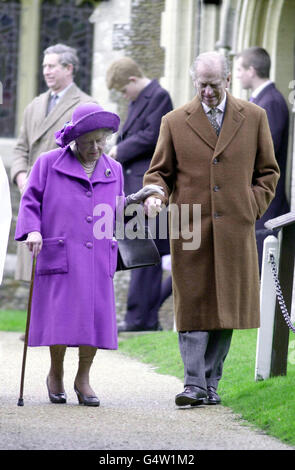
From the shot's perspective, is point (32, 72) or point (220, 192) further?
point (32, 72)

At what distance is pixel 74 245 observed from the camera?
26.6 feet

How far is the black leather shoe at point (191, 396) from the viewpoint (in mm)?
8008

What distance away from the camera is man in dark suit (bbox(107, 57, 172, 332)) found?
39.3 feet

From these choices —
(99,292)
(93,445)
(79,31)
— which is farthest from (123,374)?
(79,31)

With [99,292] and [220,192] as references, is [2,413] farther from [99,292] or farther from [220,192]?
[220,192]

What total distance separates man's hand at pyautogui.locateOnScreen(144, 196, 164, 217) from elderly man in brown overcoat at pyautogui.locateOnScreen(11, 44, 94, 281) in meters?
3.33

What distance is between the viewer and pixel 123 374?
32.2ft

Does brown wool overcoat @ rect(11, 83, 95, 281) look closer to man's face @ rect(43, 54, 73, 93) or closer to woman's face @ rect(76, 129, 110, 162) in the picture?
man's face @ rect(43, 54, 73, 93)

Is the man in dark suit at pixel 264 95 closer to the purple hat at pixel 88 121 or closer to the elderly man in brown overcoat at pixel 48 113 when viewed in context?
the elderly man in brown overcoat at pixel 48 113

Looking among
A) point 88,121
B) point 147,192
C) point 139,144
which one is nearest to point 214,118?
point 147,192

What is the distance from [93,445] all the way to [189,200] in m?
→ 2.04

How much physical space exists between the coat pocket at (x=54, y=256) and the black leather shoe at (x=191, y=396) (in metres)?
0.94

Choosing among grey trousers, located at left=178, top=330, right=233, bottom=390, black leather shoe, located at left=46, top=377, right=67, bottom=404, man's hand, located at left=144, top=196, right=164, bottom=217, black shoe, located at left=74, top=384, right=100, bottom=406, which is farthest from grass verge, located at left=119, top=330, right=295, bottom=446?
man's hand, located at left=144, top=196, right=164, bottom=217

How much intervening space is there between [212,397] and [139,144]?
4132mm
